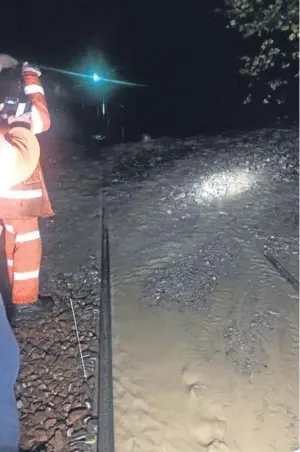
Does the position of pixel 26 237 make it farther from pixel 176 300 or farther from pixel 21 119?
pixel 176 300

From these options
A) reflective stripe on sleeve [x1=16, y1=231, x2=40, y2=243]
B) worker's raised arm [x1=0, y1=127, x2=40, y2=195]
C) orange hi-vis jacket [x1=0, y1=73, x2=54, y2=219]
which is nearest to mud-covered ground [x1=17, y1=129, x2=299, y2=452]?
reflective stripe on sleeve [x1=16, y1=231, x2=40, y2=243]

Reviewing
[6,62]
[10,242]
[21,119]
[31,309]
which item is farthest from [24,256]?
[6,62]

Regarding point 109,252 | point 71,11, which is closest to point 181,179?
point 109,252

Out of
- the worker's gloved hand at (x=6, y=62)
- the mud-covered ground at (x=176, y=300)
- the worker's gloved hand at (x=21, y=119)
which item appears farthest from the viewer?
the worker's gloved hand at (x=6, y=62)

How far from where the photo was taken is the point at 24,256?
3.39 m

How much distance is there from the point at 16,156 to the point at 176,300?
2.07 meters

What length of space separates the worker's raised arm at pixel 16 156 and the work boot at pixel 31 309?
5.47 feet

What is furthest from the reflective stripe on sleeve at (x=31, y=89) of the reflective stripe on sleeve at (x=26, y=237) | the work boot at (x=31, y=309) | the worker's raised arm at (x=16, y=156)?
the work boot at (x=31, y=309)

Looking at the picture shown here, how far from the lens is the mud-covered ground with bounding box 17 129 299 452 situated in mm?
2660

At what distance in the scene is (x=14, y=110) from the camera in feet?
9.99

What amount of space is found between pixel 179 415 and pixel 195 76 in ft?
49.5

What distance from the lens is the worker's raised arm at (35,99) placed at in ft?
9.95

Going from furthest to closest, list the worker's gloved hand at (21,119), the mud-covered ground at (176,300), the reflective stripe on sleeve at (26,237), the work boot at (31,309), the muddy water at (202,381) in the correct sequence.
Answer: the work boot at (31,309)
the reflective stripe on sleeve at (26,237)
the worker's gloved hand at (21,119)
the mud-covered ground at (176,300)
the muddy water at (202,381)

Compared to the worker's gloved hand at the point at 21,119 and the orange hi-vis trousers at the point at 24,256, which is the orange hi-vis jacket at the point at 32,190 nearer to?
the worker's gloved hand at the point at 21,119
